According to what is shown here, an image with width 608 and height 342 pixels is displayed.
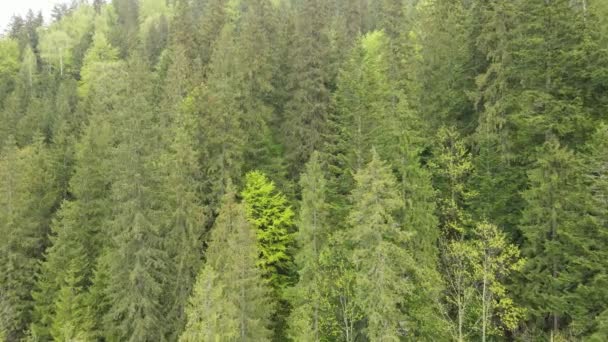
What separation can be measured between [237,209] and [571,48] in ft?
64.8

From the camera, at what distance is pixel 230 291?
1024 inches

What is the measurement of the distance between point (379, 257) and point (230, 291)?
8.94 meters

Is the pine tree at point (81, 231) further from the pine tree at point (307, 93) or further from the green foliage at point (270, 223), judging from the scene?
the pine tree at point (307, 93)

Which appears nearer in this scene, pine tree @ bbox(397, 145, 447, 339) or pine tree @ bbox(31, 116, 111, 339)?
pine tree @ bbox(397, 145, 447, 339)

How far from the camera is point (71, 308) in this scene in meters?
31.8

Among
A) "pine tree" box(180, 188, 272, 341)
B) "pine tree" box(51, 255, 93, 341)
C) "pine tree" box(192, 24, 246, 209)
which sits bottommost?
"pine tree" box(51, 255, 93, 341)

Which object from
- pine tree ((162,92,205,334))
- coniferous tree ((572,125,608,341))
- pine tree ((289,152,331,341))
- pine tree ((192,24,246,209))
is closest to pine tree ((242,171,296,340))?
pine tree ((192,24,246,209))

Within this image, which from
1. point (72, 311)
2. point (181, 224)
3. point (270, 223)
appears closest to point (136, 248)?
point (181, 224)

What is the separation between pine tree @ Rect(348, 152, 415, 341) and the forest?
4.3 inches

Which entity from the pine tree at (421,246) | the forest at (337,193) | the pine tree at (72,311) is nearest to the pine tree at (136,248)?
the forest at (337,193)

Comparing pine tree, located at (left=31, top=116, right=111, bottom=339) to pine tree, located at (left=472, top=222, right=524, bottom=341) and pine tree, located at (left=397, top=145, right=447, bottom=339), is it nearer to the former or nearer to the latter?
pine tree, located at (left=397, top=145, right=447, bottom=339)

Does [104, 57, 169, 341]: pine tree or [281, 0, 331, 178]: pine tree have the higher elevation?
[281, 0, 331, 178]: pine tree

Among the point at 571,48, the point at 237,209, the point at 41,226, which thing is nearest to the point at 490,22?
the point at 571,48

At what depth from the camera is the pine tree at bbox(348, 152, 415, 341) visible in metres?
21.6
